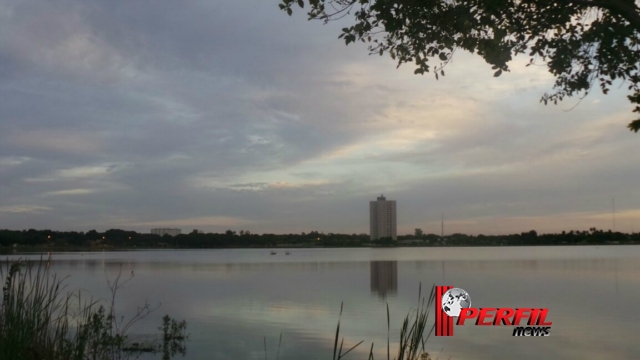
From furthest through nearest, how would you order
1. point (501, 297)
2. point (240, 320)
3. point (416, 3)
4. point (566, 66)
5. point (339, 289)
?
point (339, 289) < point (501, 297) < point (240, 320) < point (566, 66) < point (416, 3)

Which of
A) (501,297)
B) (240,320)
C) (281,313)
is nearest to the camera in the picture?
(240,320)

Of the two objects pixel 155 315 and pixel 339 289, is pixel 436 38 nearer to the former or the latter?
pixel 155 315

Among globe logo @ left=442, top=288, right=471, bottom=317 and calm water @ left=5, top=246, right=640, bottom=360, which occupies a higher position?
globe logo @ left=442, top=288, right=471, bottom=317

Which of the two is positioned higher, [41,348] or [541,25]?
[541,25]

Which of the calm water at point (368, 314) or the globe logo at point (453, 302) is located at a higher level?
the globe logo at point (453, 302)

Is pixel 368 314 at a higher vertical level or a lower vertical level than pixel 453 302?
lower

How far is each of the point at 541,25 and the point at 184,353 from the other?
12.1 m

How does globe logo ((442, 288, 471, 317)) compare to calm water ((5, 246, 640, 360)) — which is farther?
calm water ((5, 246, 640, 360))

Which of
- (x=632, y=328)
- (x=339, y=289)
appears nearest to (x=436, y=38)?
(x=632, y=328)

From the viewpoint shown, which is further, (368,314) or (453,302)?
(368,314)

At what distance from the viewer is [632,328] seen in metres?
18.3

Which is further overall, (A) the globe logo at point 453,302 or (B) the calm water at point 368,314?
(B) the calm water at point 368,314

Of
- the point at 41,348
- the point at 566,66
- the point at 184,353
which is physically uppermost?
the point at 566,66

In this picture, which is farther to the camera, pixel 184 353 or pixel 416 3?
pixel 184 353
